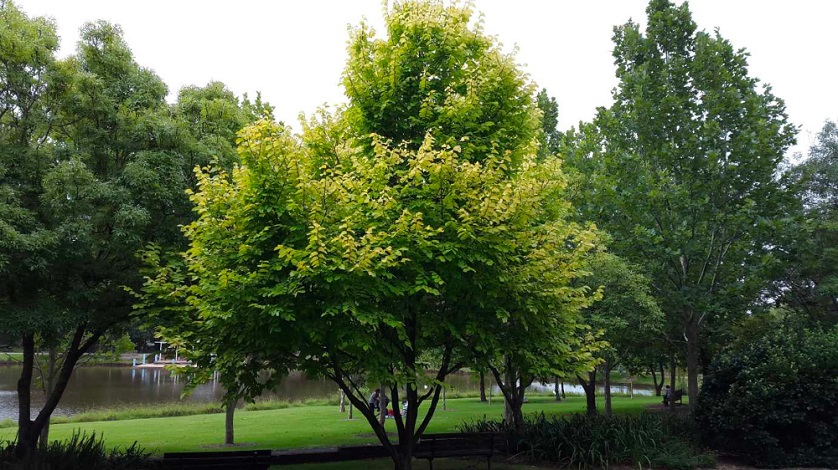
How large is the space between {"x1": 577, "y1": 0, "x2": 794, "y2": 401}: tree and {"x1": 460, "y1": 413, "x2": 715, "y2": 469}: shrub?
115 inches

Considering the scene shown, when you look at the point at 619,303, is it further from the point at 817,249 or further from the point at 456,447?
the point at 817,249

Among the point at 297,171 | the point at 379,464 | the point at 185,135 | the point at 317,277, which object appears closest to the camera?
the point at 317,277

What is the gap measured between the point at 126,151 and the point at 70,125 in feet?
4.24

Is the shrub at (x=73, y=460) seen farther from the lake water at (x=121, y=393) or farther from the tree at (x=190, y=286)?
the lake water at (x=121, y=393)

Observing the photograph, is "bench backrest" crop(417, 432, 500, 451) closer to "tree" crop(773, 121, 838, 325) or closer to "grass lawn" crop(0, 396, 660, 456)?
"grass lawn" crop(0, 396, 660, 456)

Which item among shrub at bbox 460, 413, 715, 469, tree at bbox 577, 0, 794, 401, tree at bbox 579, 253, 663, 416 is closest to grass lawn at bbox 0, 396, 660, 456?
shrub at bbox 460, 413, 715, 469

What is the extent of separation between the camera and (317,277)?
7.64 m

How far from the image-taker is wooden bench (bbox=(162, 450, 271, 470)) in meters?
10.7

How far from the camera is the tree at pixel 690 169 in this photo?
1667cm

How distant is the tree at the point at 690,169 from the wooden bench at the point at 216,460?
1186cm

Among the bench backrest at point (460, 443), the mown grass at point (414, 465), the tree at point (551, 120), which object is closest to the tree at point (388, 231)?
the bench backrest at point (460, 443)

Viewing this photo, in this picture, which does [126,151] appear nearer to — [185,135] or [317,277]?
[185,135]

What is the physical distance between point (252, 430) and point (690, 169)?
16.9 m

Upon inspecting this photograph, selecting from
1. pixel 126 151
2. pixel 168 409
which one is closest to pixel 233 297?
pixel 126 151
